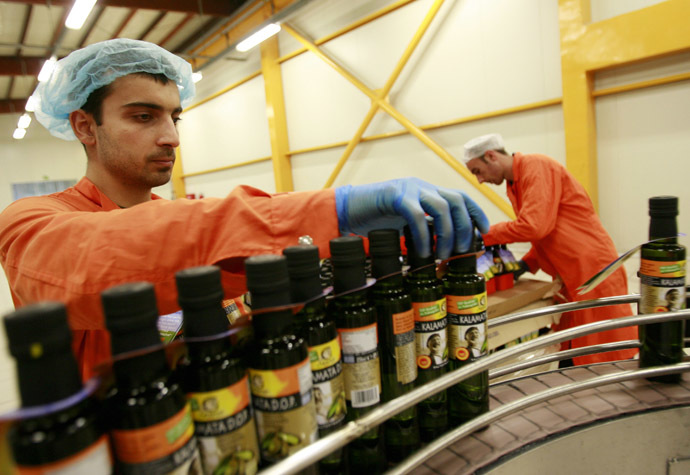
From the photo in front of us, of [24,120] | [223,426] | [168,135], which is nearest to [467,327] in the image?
[223,426]

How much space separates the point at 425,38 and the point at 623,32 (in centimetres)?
227

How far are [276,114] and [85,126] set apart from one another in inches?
243

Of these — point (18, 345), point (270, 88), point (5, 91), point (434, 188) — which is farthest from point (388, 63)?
point (5, 91)

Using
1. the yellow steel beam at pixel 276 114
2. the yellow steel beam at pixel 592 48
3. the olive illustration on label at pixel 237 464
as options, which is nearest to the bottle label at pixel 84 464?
the olive illustration on label at pixel 237 464

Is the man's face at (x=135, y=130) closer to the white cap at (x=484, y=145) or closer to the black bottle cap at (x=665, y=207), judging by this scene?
the black bottle cap at (x=665, y=207)

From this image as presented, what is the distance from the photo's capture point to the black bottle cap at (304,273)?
56 cm

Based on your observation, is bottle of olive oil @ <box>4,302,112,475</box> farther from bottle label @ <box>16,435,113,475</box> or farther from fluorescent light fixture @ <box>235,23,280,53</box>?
fluorescent light fixture @ <box>235,23,280,53</box>

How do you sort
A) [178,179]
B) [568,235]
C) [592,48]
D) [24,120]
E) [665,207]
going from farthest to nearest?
1. [178,179]
2. [24,120]
3. [592,48]
4. [568,235]
5. [665,207]

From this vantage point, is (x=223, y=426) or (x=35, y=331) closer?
(x=35, y=331)

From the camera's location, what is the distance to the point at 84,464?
0.37 meters

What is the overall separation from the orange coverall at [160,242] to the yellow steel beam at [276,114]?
659 cm

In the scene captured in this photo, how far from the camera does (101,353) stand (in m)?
0.95

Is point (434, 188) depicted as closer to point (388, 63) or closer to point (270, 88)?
point (388, 63)

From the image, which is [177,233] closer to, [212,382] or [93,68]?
[212,382]
